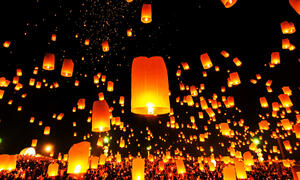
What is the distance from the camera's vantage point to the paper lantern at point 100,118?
2.86 meters

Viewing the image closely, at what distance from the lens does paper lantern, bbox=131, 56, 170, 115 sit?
5.80 ft

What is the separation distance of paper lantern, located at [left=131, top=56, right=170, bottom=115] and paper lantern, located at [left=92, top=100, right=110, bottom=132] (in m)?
1.09

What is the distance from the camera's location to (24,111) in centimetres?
1425

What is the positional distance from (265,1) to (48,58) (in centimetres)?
586

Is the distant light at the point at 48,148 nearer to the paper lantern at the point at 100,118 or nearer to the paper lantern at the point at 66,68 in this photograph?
the paper lantern at the point at 66,68

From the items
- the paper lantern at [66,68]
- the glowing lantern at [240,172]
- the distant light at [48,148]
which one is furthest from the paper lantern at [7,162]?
the distant light at [48,148]

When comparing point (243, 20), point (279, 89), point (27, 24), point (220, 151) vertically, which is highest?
point (27, 24)

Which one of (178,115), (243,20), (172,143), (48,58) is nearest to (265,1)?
(243,20)

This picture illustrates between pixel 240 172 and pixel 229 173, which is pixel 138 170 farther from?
pixel 240 172

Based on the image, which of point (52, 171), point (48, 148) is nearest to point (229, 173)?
point (52, 171)

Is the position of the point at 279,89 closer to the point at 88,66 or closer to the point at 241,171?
the point at 241,171

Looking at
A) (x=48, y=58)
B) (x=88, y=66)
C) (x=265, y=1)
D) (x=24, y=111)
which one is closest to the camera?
(x=48, y=58)

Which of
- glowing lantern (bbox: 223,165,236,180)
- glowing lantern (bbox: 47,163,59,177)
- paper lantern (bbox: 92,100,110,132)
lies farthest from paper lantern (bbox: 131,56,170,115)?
glowing lantern (bbox: 47,163,59,177)

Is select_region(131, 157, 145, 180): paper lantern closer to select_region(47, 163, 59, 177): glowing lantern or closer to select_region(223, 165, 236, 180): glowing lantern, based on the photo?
select_region(223, 165, 236, 180): glowing lantern
